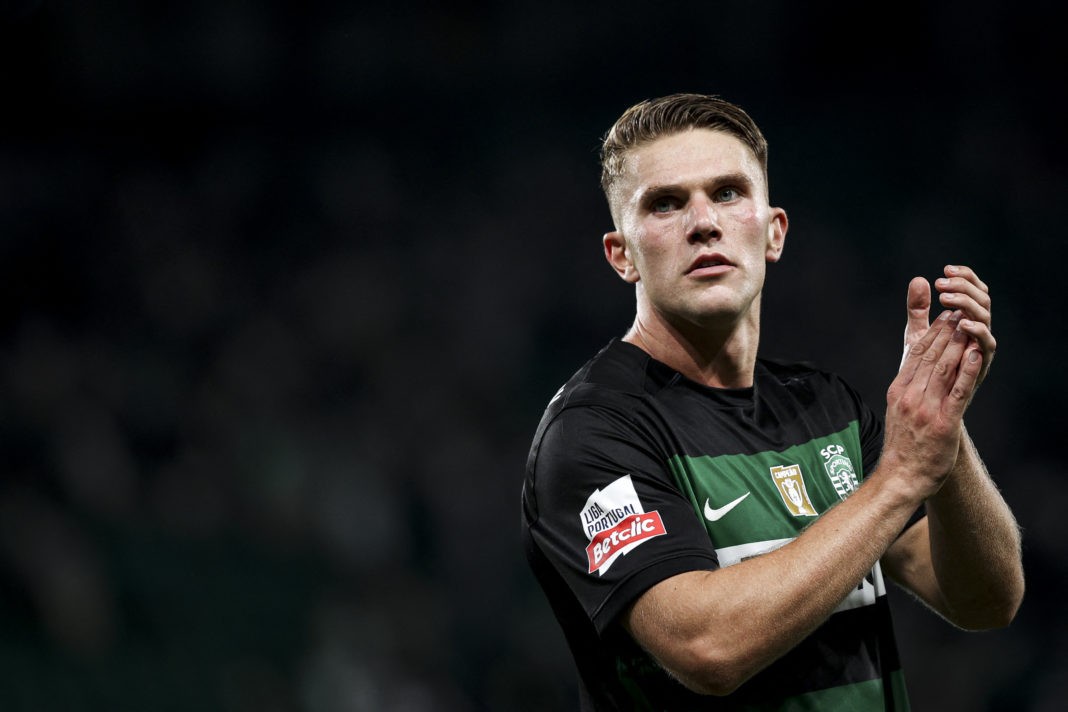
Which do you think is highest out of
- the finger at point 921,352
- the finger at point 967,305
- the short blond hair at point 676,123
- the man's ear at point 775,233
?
the short blond hair at point 676,123

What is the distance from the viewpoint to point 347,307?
6.20 meters

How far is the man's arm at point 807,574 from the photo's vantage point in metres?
1.99

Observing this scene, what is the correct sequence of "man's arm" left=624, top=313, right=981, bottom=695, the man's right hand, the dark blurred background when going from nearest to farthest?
"man's arm" left=624, top=313, right=981, bottom=695
the man's right hand
the dark blurred background

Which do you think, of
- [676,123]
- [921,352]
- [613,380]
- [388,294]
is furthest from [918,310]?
[388,294]

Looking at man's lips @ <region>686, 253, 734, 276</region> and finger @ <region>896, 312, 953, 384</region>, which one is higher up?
Answer: man's lips @ <region>686, 253, 734, 276</region>

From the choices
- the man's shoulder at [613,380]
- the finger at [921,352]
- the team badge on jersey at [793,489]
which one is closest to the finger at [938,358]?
the finger at [921,352]

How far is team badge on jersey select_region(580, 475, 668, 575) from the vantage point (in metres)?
2.15

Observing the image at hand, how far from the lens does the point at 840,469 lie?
259 cm

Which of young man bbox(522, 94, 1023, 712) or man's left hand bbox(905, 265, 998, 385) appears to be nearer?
young man bbox(522, 94, 1023, 712)

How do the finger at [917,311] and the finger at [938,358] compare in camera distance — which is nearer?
the finger at [938,358]

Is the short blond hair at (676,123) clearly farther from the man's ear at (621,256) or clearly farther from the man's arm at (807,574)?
the man's arm at (807,574)

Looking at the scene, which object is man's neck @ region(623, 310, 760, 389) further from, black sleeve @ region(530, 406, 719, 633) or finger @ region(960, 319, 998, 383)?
finger @ region(960, 319, 998, 383)

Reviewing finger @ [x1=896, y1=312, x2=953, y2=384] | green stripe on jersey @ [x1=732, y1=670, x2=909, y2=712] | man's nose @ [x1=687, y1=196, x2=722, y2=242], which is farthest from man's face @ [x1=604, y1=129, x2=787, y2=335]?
green stripe on jersey @ [x1=732, y1=670, x2=909, y2=712]

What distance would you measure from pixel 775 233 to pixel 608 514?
43.2 inches
